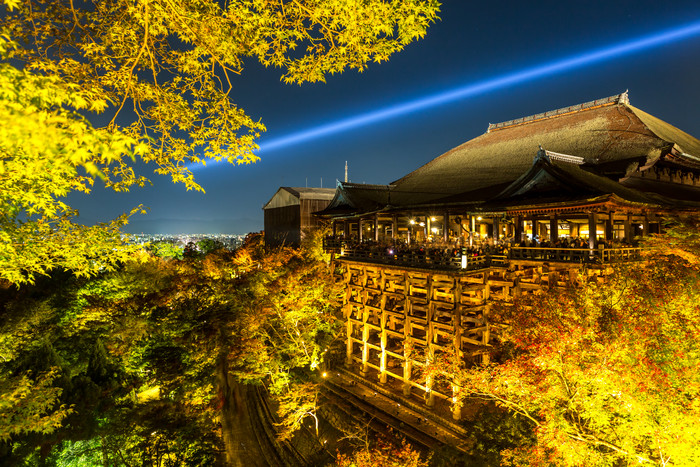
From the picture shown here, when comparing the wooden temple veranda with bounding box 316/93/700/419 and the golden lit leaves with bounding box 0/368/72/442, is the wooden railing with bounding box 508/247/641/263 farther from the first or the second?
the golden lit leaves with bounding box 0/368/72/442

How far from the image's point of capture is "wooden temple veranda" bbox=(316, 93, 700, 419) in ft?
47.7

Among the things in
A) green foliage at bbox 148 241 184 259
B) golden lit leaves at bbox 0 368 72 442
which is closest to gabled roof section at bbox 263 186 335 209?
green foliage at bbox 148 241 184 259

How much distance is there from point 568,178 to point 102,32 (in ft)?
52.7

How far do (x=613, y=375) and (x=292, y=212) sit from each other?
26668 mm

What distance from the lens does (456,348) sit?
1458 centimetres

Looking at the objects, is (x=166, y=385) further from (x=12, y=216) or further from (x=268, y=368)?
(x=12, y=216)

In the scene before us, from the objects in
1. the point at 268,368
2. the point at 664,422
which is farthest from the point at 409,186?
the point at 664,422

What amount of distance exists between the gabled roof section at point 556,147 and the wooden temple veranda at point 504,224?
11 cm

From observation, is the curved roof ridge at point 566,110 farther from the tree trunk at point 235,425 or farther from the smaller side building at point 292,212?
the tree trunk at point 235,425

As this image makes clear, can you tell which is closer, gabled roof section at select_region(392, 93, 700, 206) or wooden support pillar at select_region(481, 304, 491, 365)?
wooden support pillar at select_region(481, 304, 491, 365)

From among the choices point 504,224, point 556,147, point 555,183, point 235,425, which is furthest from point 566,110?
point 235,425

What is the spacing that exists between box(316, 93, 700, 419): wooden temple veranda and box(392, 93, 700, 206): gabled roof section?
0.11 m

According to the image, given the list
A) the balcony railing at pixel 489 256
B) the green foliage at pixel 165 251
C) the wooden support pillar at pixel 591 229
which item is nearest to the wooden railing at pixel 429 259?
the balcony railing at pixel 489 256

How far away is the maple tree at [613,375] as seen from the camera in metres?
8.15
